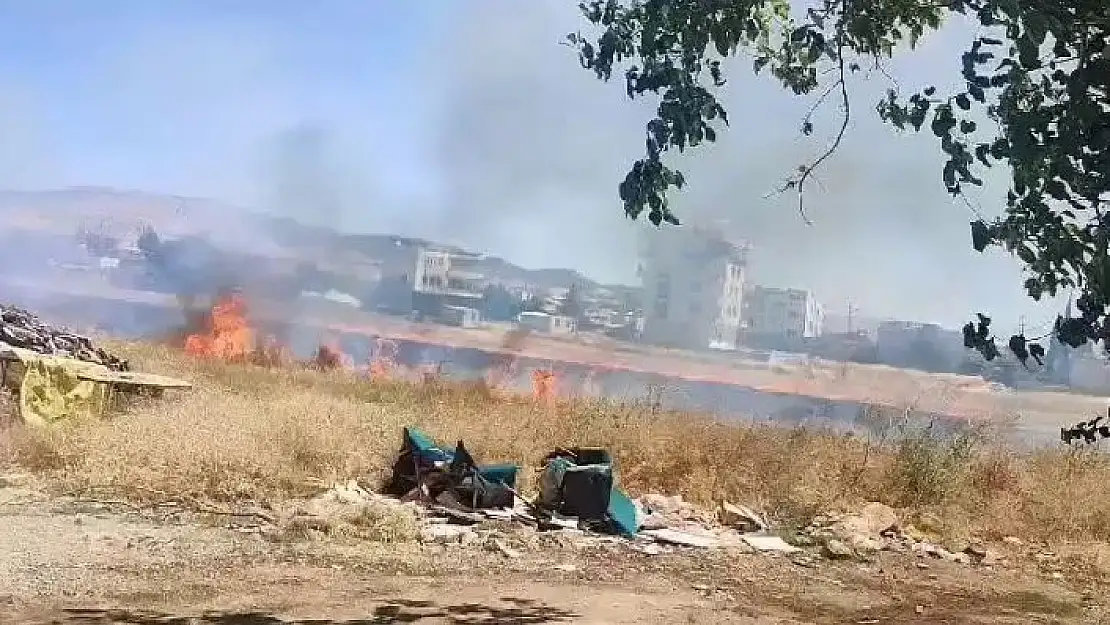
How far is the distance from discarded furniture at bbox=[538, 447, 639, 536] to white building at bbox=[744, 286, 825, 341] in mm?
16764

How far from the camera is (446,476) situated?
9500mm

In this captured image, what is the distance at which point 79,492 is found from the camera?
908 centimetres

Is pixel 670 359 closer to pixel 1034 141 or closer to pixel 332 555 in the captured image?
pixel 332 555

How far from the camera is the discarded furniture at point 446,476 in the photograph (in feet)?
30.9

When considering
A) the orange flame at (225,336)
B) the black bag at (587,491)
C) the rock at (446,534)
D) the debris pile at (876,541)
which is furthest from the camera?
the orange flame at (225,336)

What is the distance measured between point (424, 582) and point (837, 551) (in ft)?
12.1

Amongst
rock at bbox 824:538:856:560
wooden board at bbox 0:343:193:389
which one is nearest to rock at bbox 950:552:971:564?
rock at bbox 824:538:856:560

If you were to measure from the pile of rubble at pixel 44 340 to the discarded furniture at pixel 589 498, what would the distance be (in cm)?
662

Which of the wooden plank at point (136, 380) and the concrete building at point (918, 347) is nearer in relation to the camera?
the wooden plank at point (136, 380)

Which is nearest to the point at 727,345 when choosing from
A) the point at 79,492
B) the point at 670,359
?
the point at 670,359

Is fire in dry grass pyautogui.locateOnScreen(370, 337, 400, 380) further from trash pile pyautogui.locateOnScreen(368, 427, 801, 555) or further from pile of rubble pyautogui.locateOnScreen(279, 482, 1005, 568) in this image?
pile of rubble pyautogui.locateOnScreen(279, 482, 1005, 568)

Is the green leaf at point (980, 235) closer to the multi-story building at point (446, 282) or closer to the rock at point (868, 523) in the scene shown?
the rock at point (868, 523)

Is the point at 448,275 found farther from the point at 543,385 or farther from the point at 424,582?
the point at 424,582

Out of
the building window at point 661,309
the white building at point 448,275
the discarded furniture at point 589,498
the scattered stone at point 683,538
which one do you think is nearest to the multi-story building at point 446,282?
the white building at point 448,275
